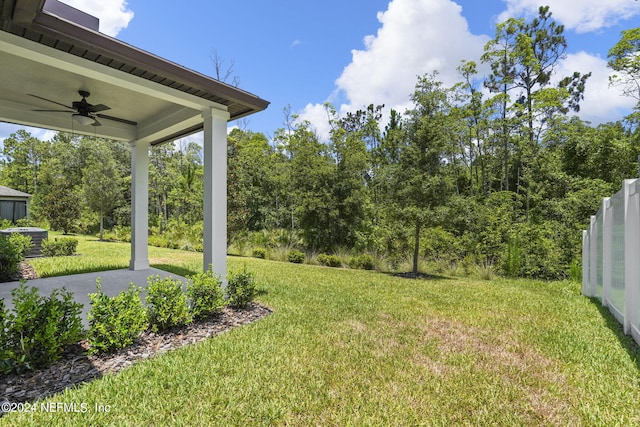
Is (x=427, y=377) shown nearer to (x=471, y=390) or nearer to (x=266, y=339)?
(x=471, y=390)

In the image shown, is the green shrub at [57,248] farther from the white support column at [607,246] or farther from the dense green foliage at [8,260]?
the white support column at [607,246]

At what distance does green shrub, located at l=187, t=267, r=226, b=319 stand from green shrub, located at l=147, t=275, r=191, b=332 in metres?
0.24

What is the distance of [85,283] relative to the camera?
6.12 m

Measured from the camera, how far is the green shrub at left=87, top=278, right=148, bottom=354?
311 cm

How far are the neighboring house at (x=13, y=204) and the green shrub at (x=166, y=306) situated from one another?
19217mm

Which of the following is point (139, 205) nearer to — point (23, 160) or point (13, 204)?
point (13, 204)

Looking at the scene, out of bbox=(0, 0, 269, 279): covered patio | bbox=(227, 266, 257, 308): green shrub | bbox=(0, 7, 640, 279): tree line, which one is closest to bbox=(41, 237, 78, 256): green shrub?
bbox=(0, 7, 640, 279): tree line

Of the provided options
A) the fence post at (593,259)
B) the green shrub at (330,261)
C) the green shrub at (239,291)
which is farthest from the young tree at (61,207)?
the fence post at (593,259)

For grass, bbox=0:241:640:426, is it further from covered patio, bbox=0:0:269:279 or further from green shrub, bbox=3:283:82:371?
covered patio, bbox=0:0:269:279

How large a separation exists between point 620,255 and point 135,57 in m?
6.75

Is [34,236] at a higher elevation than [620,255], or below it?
below

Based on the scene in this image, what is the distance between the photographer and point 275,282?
6910 millimetres

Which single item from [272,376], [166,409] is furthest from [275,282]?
[166,409]

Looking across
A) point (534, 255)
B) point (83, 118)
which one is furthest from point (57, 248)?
point (534, 255)
